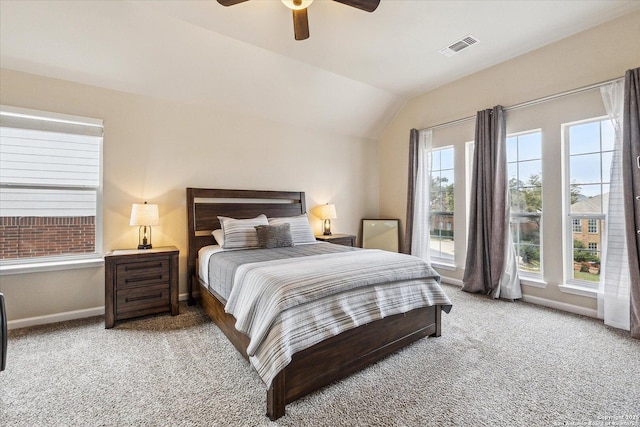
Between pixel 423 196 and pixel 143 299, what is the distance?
13.3ft

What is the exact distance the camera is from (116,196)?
10.8ft

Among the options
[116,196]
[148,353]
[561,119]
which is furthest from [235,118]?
[561,119]

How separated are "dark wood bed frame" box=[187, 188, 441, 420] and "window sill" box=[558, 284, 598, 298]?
1.77 m

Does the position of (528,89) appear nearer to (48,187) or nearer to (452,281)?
(452,281)

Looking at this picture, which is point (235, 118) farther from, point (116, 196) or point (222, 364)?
point (222, 364)

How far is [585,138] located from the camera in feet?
10.3

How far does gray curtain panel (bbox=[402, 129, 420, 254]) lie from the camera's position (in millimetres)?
4730

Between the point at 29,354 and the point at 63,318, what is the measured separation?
82 cm

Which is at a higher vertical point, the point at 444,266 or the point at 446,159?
the point at 446,159

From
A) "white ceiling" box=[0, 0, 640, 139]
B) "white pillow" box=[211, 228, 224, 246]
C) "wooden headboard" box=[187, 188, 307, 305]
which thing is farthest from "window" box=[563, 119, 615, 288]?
"white pillow" box=[211, 228, 224, 246]

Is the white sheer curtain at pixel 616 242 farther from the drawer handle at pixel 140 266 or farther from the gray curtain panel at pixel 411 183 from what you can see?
the drawer handle at pixel 140 266

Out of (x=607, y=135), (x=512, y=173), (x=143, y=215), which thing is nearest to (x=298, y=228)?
(x=143, y=215)

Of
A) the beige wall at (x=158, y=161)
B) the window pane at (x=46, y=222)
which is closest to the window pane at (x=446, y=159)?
the beige wall at (x=158, y=161)

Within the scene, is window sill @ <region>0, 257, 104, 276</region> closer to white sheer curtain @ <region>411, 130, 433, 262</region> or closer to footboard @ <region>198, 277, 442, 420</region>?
footboard @ <region>198, 277, 442, 420</region>
